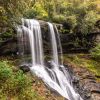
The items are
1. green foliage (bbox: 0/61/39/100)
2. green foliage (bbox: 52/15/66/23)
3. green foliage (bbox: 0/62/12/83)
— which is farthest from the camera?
green foliage (bbox: 52/15/66/23)

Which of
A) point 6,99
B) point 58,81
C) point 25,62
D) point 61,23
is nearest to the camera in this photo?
point 6,99

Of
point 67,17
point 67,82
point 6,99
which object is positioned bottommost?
point 67,82

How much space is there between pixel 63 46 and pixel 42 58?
2574 millimetres

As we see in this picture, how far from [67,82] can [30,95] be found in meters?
5.10

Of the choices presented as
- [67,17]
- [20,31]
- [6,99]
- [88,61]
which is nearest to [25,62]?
[20,31]

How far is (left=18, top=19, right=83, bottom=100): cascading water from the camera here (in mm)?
13925

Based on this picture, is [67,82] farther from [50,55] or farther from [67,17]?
[67,17]

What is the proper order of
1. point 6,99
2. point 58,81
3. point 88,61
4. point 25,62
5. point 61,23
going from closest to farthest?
point 6,99
point 58,81
point 25,62
point 88,61
point 61,23

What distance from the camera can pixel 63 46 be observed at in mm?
18469

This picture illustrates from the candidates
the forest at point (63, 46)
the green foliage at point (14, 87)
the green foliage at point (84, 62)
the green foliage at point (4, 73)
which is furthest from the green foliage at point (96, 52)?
the green foliage at point (4, 73)

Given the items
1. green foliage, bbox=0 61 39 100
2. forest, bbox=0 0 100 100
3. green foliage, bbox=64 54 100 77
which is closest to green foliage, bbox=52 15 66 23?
forest, bbox=0 0 100 100

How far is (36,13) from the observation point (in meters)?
20.2

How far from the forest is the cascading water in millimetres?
427

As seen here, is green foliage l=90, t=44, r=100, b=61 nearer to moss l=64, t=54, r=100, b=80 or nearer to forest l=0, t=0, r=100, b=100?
Result: forest l=0, t=0, r=100, b=100
